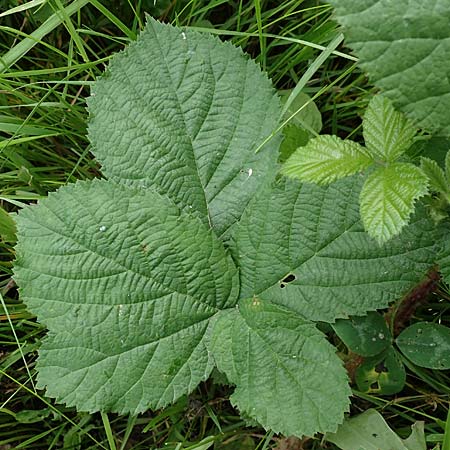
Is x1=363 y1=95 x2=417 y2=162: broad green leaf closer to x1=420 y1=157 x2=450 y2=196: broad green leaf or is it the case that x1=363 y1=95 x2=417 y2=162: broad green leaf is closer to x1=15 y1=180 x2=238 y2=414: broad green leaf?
x1=420 y1=157 x2=450 y2=196: broad green leaf

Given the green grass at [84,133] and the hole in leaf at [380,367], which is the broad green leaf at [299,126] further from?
the hole in leaf at [380,367]

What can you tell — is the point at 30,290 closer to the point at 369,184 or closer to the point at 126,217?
the point at 126,217

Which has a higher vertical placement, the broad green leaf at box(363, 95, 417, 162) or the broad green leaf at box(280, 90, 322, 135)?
the broad green leaf at box(363, 95, 417, 162)

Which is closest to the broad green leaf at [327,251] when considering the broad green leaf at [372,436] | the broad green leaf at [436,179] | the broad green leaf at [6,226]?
the broad green leaf at [436,179]

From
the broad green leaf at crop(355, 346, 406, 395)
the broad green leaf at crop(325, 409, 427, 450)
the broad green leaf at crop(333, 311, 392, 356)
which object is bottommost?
the broad green leaf at crop(325, 409, 427, 450)

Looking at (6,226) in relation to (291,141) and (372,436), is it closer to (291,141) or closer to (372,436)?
(291,141)

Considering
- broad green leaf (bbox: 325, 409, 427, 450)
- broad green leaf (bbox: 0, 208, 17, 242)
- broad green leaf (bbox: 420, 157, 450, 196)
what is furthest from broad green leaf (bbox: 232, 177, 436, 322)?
broad green leaf (bbox: 0, 208, 17, 242)

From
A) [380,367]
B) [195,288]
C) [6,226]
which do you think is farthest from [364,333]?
[6,226]
